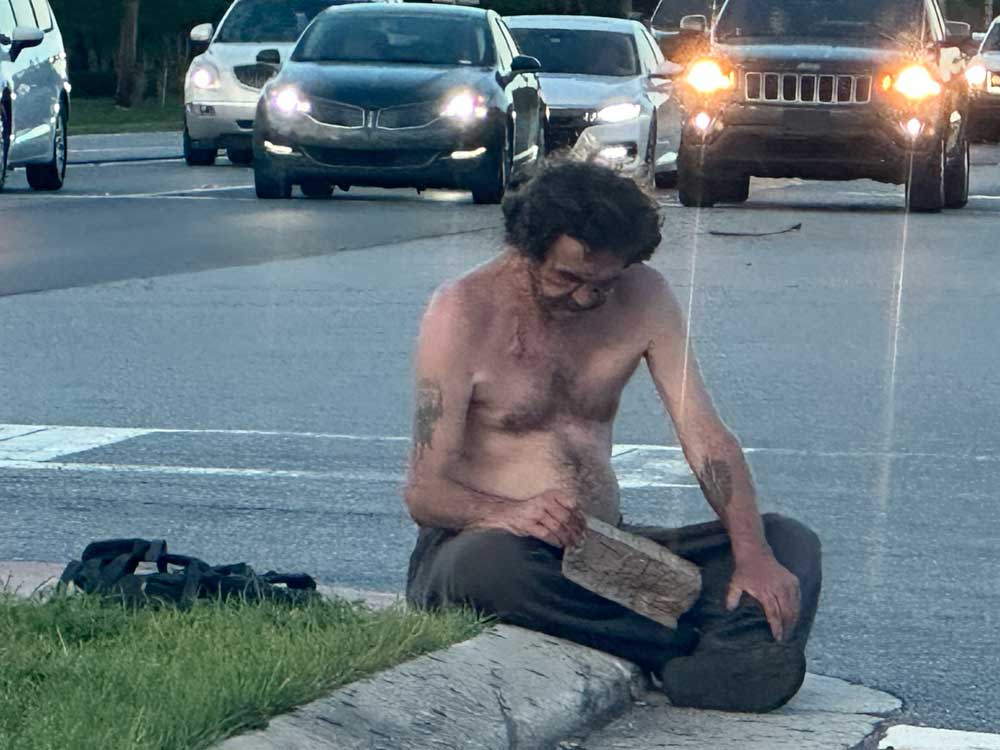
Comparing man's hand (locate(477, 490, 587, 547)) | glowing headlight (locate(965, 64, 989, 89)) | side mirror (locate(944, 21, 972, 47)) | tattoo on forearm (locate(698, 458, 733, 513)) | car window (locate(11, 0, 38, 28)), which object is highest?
tattoo on forearm (locate(698, 458, 733, 513))

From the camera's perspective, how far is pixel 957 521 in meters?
7.59

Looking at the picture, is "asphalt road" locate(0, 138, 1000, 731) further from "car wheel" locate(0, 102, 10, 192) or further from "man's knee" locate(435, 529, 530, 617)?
"car wheel" locate(0, 102, 10, 192)

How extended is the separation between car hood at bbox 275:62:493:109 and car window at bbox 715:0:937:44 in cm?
202

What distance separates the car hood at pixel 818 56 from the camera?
19.3 m

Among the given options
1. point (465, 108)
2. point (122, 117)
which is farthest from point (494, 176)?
point (122, 117)

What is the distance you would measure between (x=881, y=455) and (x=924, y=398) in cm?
147

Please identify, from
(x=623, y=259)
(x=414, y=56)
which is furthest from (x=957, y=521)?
(x=414, y=56)

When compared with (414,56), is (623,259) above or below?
above

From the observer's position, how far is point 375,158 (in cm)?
1941

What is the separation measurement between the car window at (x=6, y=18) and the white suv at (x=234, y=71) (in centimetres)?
425

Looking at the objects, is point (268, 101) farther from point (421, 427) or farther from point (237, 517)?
point (421, 427)

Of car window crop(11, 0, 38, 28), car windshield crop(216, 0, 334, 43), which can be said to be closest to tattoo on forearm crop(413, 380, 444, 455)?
car window crop(11, 0, 38, 28)

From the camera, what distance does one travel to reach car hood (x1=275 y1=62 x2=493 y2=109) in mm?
19500

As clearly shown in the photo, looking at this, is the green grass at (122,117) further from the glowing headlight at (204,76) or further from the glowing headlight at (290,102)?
the glowing headlight at (290,102)
